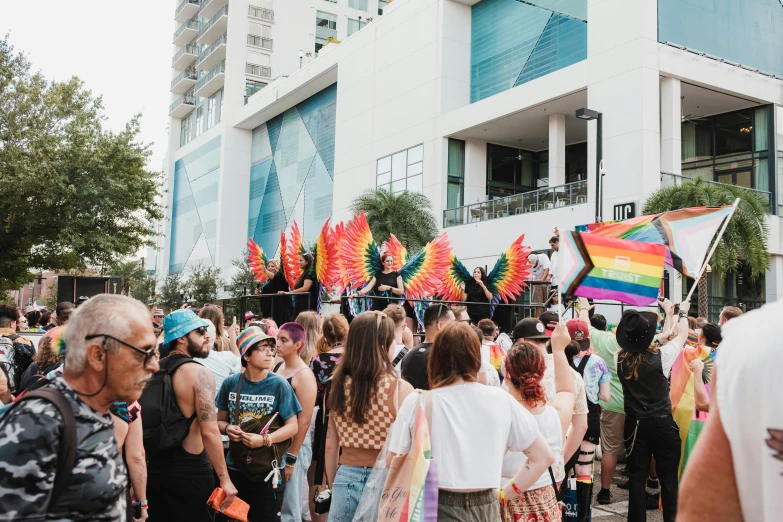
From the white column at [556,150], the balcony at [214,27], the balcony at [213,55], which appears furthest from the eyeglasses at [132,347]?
the balcony at [214,27]

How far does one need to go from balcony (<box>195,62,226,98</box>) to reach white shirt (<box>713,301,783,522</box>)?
56431 mm

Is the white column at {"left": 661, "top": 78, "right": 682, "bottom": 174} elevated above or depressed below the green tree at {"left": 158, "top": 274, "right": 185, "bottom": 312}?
above

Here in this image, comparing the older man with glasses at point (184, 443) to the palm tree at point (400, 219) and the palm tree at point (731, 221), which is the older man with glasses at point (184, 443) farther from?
the palm tree at point (400, 219)

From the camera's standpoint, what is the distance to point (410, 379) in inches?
219

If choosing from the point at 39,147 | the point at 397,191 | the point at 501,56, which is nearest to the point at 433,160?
the point at 397,191

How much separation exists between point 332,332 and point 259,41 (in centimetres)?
5280

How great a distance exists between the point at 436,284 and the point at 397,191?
21.9 metres

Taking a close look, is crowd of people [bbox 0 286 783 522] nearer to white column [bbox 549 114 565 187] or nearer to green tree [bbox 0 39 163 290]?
green tree [bbox 0 39 163 290]

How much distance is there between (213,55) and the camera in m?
56.8

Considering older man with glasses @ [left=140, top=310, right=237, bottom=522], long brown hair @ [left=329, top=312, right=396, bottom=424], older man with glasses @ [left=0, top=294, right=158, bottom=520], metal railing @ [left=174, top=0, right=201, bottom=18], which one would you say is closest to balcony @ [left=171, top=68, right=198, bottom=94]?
metal railing @ [left=174, top=0, right=201, bottom=18]

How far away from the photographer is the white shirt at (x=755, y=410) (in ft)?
4.18

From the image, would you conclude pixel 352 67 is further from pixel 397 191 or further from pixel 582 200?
pixel 582 200

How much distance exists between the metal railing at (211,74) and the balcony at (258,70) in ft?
6.16

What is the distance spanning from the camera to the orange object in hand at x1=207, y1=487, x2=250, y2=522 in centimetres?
406
